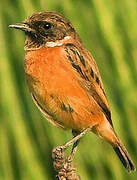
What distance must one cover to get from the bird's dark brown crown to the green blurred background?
9 cm

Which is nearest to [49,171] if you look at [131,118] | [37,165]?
Result: [37,165]

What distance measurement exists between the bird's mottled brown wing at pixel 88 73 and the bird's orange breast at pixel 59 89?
0.03 meters

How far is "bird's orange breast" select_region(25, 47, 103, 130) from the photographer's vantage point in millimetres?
4965

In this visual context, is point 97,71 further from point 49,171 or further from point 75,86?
point 49,171

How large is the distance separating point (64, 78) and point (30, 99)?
396 mm

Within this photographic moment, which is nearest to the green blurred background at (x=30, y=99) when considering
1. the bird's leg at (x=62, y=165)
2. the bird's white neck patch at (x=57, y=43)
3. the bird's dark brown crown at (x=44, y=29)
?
the bird's dark brown crown at (x=44, y=29)

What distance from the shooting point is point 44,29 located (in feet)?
17.2

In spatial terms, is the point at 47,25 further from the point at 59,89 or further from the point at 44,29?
the point at 59,89

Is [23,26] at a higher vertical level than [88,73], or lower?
higher

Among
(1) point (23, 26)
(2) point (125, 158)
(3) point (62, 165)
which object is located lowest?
(2) point (125, 158)

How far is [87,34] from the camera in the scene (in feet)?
17.9

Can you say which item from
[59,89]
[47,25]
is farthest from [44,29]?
[59,89]

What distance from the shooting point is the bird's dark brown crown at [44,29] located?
520 centimetres

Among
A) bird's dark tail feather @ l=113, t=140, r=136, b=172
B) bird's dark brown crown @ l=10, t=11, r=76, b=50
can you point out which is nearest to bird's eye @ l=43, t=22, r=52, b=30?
bird's dark brown crown @ l=10, t=11, r=76, b=50
